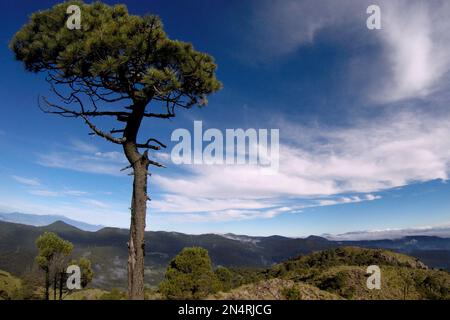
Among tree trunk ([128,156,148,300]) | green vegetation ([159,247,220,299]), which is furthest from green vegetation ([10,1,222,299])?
green vegetation ([159,247,220,299])

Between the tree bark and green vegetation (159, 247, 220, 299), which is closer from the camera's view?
the tree bark

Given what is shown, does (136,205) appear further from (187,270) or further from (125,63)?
(187,270)

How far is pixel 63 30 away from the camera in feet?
39.6

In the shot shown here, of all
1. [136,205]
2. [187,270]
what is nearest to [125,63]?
[136,205]

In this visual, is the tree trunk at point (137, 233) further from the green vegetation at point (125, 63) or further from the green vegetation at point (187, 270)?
the green vegetation at point (187, 270)

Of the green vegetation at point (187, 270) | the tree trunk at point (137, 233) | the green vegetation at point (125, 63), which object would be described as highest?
the green vegetation at point (125, 63)

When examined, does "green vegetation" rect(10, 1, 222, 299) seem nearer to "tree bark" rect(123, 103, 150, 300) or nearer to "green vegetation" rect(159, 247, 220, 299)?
"tree bark" rect(123, 103, 150, 300)

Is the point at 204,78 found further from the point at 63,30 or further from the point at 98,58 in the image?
the point at 63,30

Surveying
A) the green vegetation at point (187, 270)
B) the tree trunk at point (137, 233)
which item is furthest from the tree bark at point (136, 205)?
the green vegetation at point (187, 270)

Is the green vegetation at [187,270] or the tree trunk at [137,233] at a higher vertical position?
the tree trunk at [137,233]

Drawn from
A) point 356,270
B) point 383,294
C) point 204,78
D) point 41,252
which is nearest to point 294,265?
point 356,270

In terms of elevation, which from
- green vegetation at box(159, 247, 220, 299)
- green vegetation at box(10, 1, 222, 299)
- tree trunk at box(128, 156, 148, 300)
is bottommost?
green vegetation at box(159, 247, 220, 299)

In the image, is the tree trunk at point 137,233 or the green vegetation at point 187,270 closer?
the tree trunk at point 137,233
